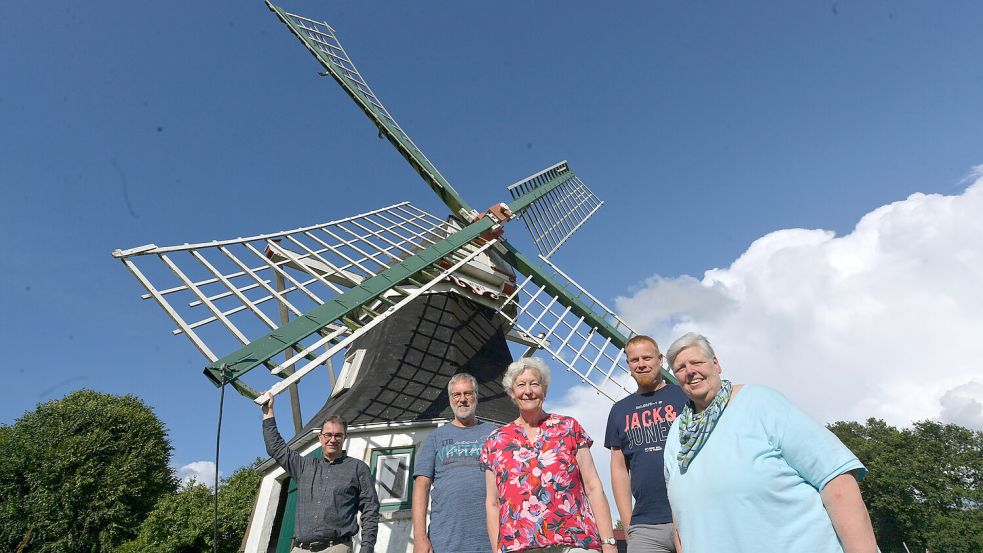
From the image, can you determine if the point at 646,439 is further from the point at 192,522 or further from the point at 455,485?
the point at 192,522

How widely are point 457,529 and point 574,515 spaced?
0.75 metres

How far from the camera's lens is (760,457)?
1.79 meters

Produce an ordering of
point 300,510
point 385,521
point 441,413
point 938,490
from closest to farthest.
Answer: point 300,510
point 385,521
point 441,413
point 938,490

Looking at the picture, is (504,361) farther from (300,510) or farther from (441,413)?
(300,510)

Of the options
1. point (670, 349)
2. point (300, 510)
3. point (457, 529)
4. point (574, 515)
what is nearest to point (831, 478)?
point (670, 349)

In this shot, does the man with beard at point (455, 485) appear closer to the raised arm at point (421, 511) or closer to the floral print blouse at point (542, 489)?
the raised arm at point (421, 511)

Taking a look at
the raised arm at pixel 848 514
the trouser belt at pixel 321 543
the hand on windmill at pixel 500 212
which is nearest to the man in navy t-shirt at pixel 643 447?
the raised arm at pixel 848 514

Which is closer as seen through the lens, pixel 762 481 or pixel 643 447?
pixel 762 481

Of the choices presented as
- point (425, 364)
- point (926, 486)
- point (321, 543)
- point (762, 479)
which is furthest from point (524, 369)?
point (926, 486)

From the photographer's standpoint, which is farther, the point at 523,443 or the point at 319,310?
the point at 319,310

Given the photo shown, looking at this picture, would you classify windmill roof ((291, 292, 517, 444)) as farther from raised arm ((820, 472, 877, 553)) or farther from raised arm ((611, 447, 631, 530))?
raised arm ((820, 472, 877, 553))

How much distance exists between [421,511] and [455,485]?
0.99 ft

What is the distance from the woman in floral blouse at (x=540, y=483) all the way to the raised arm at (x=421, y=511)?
42 cm

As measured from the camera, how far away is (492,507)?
8.95 ft
